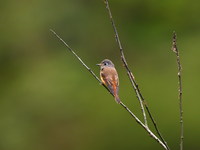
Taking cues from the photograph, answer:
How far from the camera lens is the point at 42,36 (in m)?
Answer: 21.6

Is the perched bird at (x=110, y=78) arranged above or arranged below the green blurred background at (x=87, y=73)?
below

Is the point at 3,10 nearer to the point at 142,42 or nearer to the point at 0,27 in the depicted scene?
the point at 0,27

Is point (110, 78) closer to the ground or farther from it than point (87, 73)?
closer to the ground

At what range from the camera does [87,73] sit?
19.8 metres

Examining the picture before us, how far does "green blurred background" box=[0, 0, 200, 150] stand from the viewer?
55.3ft

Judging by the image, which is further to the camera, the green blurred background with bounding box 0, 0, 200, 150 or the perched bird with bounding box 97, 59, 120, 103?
the green blurred background with bounding box 0, 0, 200, 150

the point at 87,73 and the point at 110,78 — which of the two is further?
the point at 87,73

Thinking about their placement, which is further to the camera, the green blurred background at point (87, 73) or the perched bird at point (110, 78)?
the green blurred background at point (87, 73)

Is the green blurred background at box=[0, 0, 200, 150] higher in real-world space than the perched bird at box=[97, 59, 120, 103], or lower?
higher

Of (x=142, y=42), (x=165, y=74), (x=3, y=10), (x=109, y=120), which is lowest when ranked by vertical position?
(x=109, y=120)

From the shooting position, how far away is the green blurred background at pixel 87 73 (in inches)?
664

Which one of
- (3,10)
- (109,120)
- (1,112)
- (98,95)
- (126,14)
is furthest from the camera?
(3,10)

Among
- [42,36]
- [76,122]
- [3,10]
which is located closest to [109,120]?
[76,122]

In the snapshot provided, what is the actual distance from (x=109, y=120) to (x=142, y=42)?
4.16 meters
